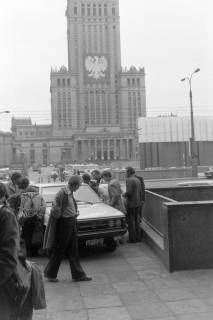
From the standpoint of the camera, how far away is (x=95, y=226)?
29.9 feet

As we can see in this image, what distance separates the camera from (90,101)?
13138 centimetres

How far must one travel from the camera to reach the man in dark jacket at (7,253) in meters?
3.31

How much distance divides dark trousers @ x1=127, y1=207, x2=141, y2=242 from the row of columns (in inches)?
5250

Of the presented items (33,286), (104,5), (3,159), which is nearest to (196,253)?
(33,286)

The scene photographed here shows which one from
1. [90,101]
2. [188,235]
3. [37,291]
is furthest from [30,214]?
[90,101]

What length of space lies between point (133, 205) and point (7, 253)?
7.29 m

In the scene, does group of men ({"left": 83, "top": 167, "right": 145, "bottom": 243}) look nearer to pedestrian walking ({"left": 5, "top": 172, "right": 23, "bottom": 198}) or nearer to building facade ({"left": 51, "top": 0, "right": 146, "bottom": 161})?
pedestrian walking ({"left": 5, "top": 172, "right": 23, "bottom": 198})

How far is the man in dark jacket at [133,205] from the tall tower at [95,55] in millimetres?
117142

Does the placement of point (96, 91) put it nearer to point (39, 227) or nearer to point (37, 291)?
point (39, 227)

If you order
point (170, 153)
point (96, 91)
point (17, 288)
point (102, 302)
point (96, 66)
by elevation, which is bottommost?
point (102, 302)

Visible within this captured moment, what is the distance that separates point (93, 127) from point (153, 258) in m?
126

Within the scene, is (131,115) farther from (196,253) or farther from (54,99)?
(196,253)

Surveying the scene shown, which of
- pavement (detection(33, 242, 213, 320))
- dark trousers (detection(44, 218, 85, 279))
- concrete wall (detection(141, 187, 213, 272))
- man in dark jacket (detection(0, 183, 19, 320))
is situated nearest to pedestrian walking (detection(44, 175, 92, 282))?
dark trousers (detection(44, 218, 85, 279))

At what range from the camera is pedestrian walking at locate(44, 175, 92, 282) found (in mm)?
7070
